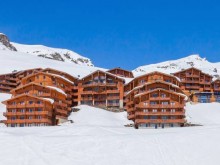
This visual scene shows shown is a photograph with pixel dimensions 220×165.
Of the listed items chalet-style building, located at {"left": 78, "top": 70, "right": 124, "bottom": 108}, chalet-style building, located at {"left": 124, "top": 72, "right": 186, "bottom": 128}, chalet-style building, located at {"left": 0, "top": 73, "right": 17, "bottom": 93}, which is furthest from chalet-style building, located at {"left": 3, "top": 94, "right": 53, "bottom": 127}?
chalet-style building, located at {"left": 0, "top": 73, "right": 17, "bottom": 93}

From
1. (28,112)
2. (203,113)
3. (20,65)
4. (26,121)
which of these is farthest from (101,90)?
(20,65)

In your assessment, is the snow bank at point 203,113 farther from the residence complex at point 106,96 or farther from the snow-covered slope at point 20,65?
the snow-covered slope at point 20,65

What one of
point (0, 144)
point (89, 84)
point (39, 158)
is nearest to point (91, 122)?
point (89, 84)

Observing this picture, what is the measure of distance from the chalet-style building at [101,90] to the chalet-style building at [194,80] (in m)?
20.0

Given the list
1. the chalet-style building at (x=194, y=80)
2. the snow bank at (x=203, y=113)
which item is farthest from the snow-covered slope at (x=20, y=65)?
the snow bank at (x=203, y=113)

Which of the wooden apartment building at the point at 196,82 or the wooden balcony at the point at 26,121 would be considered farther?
the wooden apartment building at the point at 196,82

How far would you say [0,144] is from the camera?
40.9 m

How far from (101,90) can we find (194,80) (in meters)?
27.5

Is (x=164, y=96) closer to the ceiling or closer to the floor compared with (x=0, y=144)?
closer to the ceiling

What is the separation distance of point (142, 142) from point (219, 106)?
54.3 metres

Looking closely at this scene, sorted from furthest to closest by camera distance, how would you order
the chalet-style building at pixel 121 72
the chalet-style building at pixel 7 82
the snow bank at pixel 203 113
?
1. the chalet-style building at pixel 121 72
2. the chalet-style building at pixel 7 82
3. the snow bank at pixel 203 113

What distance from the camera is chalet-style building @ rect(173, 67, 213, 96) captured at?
114m

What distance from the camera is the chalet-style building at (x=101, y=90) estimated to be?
10162cm

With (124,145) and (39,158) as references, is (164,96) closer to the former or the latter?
(124,145)
